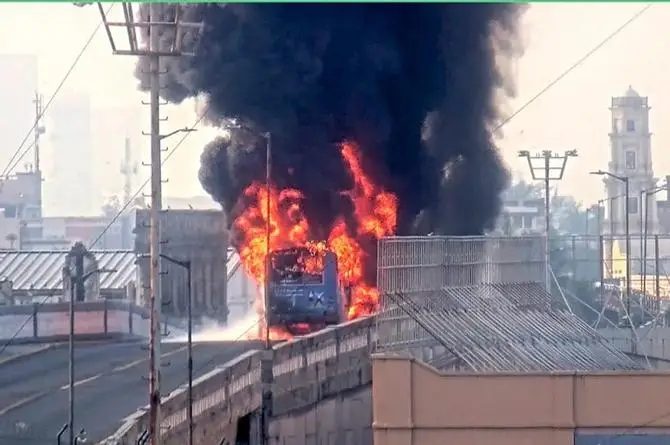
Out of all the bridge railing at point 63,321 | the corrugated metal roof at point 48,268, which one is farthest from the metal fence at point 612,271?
the corrugated metal roof at point 48,268

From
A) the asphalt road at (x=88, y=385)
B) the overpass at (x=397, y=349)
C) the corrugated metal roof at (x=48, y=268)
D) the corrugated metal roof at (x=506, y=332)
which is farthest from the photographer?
the corrugated metal roof at (x=48, y=268)

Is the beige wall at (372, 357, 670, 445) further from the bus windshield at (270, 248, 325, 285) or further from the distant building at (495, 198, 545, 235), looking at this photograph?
the distant building at (495, 198, 545, 235)

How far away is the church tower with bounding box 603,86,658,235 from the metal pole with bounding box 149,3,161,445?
245 feet

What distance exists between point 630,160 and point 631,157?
24 centimetres

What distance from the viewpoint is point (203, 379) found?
30.4 m

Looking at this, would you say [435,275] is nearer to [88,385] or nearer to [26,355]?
[88,385]

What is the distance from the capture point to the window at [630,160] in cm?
9932

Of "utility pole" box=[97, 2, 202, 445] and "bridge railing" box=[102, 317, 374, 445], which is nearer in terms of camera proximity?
"utility pole" box=[97, 2, 202, 445]

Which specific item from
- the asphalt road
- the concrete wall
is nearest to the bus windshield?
the asphalt road

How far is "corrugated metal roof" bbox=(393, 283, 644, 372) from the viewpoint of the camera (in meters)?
32.9

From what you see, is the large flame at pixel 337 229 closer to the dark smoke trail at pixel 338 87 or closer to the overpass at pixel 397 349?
the dark smoke trail at pixel 338 87

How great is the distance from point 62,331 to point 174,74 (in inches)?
436

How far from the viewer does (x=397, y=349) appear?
32250 millimetres

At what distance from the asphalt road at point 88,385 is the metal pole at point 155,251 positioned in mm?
4963
